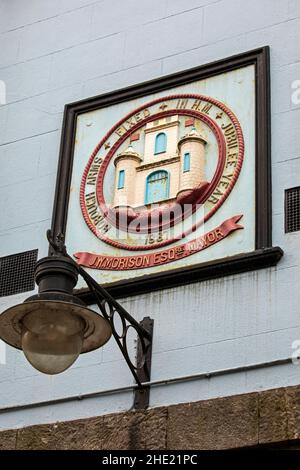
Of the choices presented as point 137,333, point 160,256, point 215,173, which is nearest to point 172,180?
point 215,173

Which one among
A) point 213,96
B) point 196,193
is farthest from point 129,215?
point 213,96

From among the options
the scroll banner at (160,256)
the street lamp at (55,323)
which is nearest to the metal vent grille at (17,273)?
the scroll banner at (160,256)

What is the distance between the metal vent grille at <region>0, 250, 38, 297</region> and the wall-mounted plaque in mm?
392

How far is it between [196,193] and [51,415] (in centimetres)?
224

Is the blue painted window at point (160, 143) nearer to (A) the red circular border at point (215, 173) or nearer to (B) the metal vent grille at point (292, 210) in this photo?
Answer: (A) the red circular border at point (215, 173)

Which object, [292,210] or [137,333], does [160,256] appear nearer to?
[137,333]

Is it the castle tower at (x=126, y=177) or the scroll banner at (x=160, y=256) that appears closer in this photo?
the scroll banner at (x=160, y=256)

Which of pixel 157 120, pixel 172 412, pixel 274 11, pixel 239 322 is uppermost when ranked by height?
pixel 274 11

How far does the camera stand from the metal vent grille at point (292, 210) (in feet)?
33.7

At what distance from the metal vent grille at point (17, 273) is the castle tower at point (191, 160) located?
155 centimetres

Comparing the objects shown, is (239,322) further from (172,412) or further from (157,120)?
(157,120)

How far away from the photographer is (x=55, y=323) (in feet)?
28.8

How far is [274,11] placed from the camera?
11.5 m

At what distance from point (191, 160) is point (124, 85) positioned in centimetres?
136
